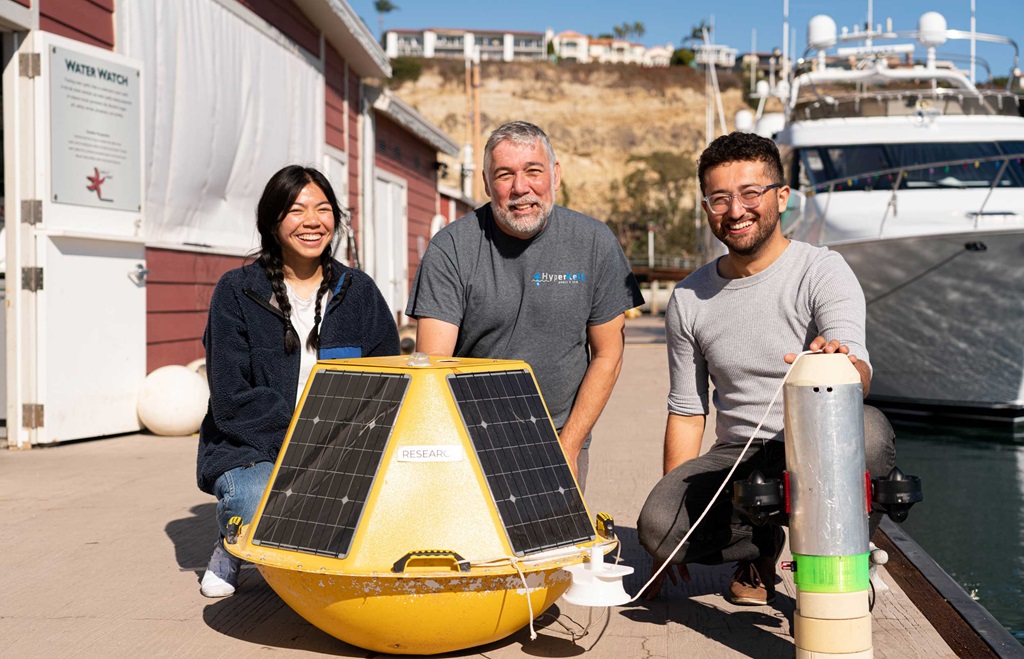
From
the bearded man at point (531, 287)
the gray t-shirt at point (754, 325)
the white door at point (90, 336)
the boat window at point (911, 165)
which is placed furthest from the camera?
the boat window at point (911, 165)

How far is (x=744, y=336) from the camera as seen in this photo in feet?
13.0

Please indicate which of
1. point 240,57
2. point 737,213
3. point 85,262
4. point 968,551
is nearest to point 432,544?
point 737,213

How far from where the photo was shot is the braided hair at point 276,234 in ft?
14.2

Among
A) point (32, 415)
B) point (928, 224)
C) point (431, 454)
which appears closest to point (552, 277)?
point (431, 454)

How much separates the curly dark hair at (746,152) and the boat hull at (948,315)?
7.67 meters

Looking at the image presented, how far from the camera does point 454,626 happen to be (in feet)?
10.7

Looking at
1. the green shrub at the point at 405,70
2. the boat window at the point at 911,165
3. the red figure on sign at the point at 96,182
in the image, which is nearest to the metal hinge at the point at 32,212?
the red figure on sign at the point at 96,182

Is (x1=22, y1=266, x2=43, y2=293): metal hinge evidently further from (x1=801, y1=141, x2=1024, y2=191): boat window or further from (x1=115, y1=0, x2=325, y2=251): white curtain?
(x1=801, y1=141, x2=1024, y2=191): boat window

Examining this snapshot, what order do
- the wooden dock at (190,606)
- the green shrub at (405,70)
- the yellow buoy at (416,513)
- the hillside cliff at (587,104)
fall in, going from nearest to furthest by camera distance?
the yellow buoy at (416,513), the wooden dock at (190,606), the hillside cliff at (587,104), the green shrub at (405,70)

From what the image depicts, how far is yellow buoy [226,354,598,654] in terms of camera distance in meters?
3.17

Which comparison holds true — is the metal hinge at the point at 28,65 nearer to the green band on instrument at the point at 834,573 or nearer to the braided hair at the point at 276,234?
the braided hair at the point at 276,234

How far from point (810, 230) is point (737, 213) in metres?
9.00

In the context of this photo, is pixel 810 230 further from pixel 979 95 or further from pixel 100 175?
→ pixel 100 175

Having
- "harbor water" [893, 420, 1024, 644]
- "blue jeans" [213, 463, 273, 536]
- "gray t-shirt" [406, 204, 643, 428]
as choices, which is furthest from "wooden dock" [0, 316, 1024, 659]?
"harbor water" [893, 420, 1024, 644]
